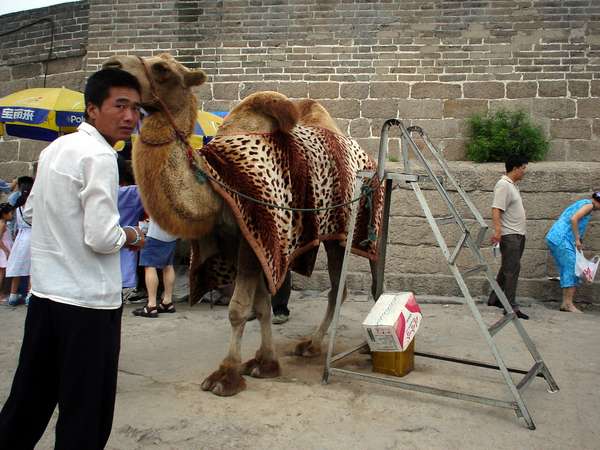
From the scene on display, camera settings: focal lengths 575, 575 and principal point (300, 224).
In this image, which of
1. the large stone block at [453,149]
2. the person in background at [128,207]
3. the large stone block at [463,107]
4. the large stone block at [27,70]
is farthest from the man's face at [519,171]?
the large stone block at [27,70]

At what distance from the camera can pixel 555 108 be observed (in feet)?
30.5

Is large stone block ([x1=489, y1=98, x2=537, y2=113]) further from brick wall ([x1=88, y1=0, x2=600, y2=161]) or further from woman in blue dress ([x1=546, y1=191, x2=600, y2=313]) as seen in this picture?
woman in blue dress ([x1=546, y1=191, x2=600, y2=313])

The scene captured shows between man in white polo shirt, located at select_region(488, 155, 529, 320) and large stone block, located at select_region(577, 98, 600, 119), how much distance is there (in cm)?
299

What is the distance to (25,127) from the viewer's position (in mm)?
7289

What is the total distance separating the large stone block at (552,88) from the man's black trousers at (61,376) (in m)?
8.71

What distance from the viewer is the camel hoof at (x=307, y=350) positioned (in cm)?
511

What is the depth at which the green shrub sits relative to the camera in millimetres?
8781

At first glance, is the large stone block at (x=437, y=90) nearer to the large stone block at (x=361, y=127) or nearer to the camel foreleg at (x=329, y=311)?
the large stone block at (x=361, y=127)

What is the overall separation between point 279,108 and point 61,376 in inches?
100

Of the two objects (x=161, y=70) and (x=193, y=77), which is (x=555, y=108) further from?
(x=161, y=70)

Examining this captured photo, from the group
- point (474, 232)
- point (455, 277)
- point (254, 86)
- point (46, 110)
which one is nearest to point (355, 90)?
point (254, 86)

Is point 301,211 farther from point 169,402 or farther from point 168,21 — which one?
point 168,21

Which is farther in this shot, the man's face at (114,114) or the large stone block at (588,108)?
the large stone block at (588,108)

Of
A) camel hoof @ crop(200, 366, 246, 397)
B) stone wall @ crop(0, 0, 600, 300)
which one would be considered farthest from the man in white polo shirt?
camel hoof @ crop(200, 366, 246, 397)
